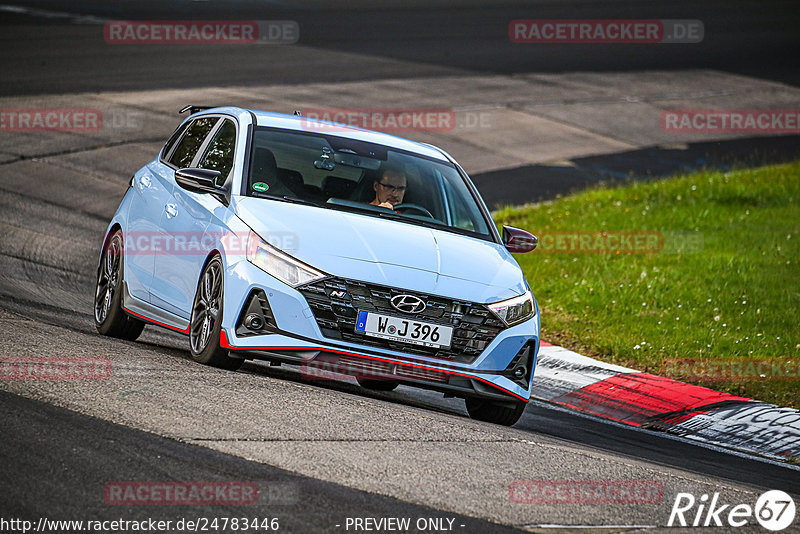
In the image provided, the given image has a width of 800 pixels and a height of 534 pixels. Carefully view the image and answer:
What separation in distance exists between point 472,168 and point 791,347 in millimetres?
9340

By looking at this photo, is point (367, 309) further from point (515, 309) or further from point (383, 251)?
point (515, 309)

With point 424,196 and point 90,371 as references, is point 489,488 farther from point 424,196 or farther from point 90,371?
point 424,196

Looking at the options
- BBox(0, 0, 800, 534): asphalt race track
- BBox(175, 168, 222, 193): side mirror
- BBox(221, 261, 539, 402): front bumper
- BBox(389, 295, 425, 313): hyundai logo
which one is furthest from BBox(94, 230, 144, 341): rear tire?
BBox(389, 295, 425, 313): hyundai logo

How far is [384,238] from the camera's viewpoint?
7863mm

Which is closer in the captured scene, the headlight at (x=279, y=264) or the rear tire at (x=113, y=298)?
the headlight at (x=279, y=264)

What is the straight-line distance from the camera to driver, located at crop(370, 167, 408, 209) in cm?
867

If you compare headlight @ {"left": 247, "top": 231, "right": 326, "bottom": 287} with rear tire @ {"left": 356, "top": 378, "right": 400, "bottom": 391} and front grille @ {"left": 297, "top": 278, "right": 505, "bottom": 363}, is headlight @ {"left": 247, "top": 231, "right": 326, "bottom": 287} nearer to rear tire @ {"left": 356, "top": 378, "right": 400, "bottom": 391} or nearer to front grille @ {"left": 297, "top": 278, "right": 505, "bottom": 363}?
front grille @ {"left": 297, "top": 278, "right": 505, "bottom": 363}

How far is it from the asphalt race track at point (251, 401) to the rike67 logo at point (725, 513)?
0.08m

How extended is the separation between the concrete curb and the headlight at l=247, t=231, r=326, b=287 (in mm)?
3365

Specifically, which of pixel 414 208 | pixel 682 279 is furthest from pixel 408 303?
pixel 682 279

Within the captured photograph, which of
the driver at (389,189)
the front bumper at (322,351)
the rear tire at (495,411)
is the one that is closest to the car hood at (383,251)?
the front bumper at (322,351)

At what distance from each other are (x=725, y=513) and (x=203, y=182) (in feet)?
13.1

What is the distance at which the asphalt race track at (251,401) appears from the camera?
219 inches

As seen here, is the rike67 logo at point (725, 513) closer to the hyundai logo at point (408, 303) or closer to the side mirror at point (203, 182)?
the hyundai logo at point (408, 303)
